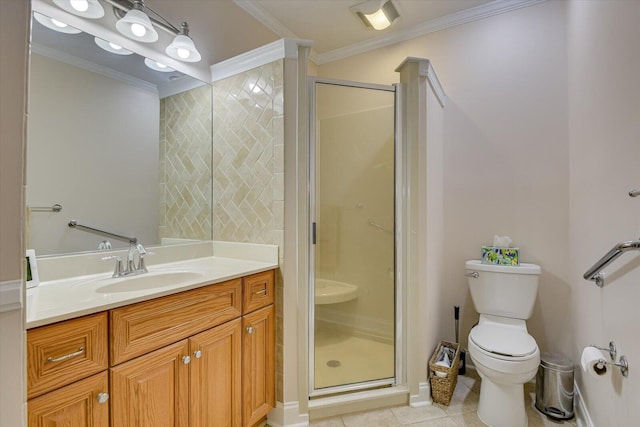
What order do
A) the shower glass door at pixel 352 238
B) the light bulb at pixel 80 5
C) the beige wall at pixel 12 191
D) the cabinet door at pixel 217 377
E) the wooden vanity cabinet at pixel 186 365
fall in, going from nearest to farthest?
the beige wall at pixel 12 191 < the wooden vanity cabinet at pixel 186 365 < the cabinet door at pixel 217 377 < the light bulb at pixel 80 5 < the shower glass door at pixel 352 238

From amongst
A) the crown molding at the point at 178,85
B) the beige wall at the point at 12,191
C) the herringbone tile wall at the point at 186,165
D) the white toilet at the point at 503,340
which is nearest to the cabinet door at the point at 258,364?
the herringbone tile wall at the point at 186,165

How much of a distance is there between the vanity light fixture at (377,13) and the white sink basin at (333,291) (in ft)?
6.73

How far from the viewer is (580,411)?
1758mm

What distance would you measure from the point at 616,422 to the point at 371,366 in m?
1.21

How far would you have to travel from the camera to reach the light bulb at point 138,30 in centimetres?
159

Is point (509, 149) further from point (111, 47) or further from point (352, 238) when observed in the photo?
point (111, 47)

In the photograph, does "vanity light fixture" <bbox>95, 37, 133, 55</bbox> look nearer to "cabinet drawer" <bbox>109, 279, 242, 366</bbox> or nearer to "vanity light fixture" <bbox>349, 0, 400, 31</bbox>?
"cabinet drawer" <bbox>109, 279, 242, 366</bbox>

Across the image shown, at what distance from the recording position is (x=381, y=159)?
2.12 metres

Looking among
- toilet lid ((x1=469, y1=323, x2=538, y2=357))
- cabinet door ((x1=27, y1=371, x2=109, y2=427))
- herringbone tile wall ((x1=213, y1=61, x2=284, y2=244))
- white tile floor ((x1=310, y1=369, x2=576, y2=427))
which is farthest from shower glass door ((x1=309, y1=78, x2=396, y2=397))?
cabinet door ((x1=27, y1=371, x2=109, y2=427))

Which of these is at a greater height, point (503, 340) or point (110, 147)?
point (110, 147)

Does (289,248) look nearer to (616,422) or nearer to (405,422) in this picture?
(405,422)

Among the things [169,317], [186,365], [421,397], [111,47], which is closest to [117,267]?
[169,317]

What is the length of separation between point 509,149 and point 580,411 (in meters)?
1.71

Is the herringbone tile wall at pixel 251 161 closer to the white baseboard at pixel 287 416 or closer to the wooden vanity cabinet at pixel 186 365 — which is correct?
the white baseboard at pixel 287 416
